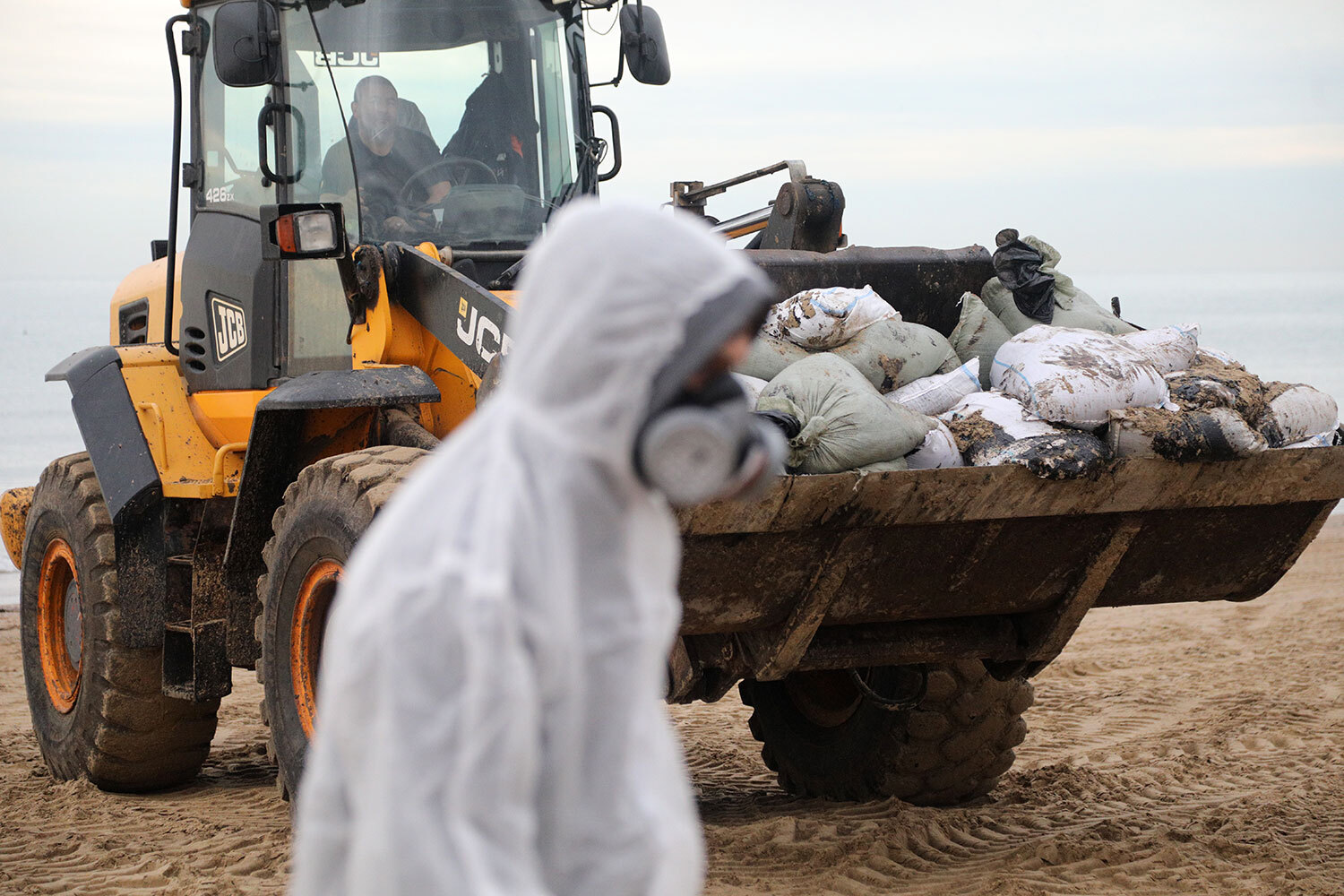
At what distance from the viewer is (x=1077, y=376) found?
173 inches

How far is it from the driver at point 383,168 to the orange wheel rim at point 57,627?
2261 mm

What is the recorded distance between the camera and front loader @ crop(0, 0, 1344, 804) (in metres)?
4.35

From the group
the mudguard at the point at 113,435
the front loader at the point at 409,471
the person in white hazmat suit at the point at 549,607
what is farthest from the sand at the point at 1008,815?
the person in white hazmat suit at the point at 549,607

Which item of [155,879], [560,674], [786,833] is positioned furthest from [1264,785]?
[560,674]

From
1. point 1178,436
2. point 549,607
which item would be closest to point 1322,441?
point 1178,436

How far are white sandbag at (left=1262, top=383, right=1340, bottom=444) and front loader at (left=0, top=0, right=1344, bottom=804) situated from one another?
0.57 ft

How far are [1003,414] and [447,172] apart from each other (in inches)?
91.0

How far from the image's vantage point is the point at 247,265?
597cm

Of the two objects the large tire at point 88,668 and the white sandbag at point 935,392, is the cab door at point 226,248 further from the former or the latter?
the white sandbag at point 935,392

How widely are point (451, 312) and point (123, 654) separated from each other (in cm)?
218

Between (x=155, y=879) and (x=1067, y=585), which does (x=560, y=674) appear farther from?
(x=155, y=879)

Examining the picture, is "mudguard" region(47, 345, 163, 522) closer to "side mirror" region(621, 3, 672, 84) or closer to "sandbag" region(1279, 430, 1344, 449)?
"side mirror" region(621, 3, 672, 84)

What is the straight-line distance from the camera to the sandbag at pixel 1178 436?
4.21 meters

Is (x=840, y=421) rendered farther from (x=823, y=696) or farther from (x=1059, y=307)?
(x=823, y=696)
